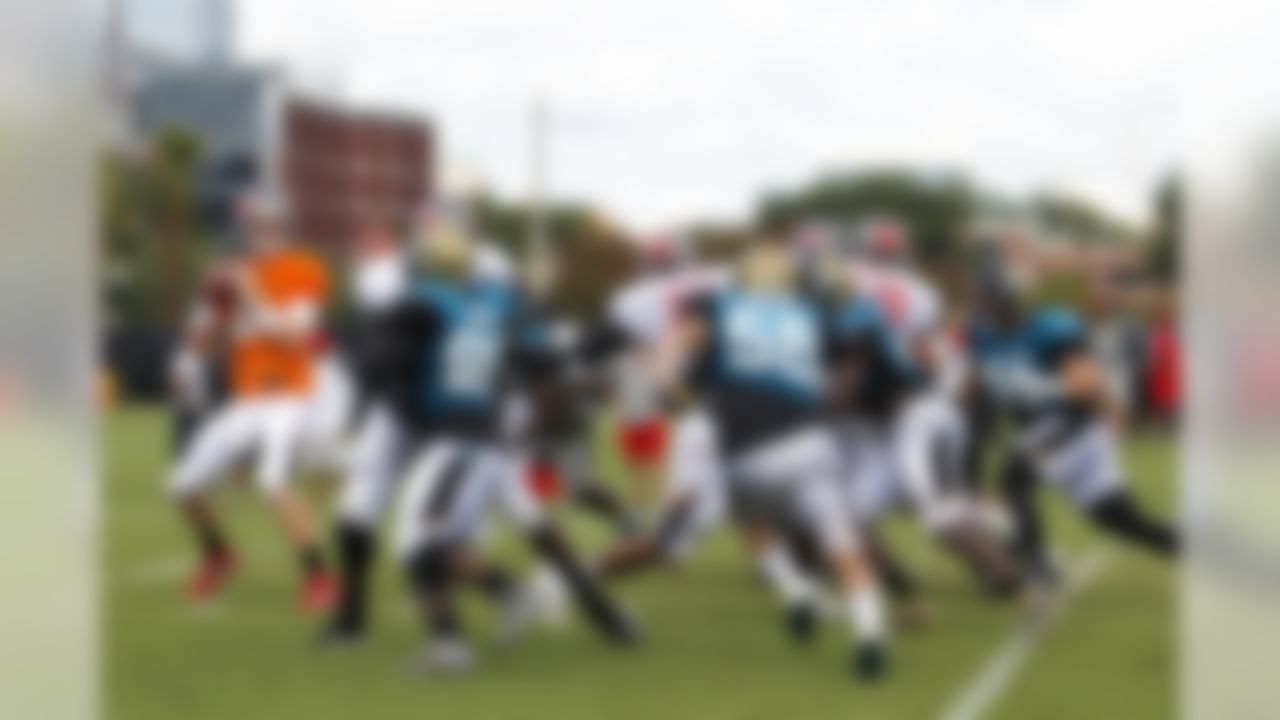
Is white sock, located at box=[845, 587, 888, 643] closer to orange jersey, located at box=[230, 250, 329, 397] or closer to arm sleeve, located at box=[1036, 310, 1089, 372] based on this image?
arm sleeve, located at box=[1036, 310, 1089, 372]

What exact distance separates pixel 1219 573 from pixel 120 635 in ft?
19.5

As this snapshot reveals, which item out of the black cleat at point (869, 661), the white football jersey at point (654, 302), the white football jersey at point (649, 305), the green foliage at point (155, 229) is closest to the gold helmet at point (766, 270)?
the white football jersey at point (654, 302)

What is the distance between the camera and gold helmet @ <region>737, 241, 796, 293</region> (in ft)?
26.4

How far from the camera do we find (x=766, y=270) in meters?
8.05

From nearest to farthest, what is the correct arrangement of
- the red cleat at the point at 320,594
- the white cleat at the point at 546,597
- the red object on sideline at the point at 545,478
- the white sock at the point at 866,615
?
1. the white sock at the point at 866,615
2. the white cleat at the point at 546,597
3. the red cleat at the point at 320,594
4. the red object on sideline at the point at 545,478

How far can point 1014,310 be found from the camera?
9211 mm

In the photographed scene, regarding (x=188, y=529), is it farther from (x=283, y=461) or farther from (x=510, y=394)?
(x=510, y=394)

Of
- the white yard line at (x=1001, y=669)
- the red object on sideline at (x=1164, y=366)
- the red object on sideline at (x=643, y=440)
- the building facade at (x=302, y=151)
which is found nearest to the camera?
the white yard line at (x=1001, y=669)

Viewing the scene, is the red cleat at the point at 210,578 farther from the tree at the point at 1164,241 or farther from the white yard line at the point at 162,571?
the tree at the point at 1164,241

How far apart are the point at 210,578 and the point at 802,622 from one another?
2552 millimetres

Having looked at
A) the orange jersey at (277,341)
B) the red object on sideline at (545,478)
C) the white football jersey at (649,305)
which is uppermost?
the white football jersey at (649,305)

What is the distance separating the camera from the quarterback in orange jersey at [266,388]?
9.42 meters

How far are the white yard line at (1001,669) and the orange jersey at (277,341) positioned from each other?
9.92 ft

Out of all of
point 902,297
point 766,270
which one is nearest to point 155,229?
point 902,297
